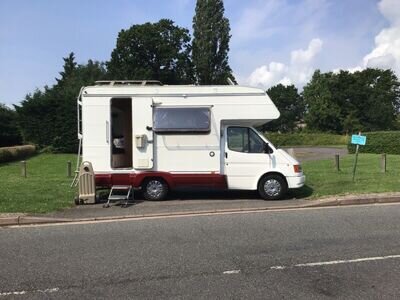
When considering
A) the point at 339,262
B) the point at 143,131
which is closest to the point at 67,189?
the point at 143,131

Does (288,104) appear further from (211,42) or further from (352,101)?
(211,42)

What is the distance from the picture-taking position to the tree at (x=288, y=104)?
112 metres

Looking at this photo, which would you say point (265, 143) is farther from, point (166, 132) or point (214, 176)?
point (166, 132)

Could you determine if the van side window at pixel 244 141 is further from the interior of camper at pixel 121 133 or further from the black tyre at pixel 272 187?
the interior of camper at pixel 121 133

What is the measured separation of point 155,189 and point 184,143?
1405 millimetres

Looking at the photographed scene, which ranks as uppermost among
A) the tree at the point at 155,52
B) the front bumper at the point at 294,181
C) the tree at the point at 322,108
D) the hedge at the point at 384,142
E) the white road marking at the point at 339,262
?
the tree at the point at 155,52

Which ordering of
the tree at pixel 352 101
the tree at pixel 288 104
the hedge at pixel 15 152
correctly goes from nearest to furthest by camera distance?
1. the hedge at pixel 15 152
2. the tree at pixel 352 101
3. the tree at pixel 288 104

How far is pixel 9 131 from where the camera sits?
44688 mm

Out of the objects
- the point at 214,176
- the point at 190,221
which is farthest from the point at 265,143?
the point at 190,221

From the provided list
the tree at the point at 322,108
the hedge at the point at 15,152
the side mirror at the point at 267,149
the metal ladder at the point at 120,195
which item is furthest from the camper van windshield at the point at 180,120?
the tree at the point at 322,108

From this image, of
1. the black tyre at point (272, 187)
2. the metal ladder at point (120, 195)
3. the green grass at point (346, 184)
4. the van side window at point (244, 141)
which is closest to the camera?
the metal ladder at point (120, 195)

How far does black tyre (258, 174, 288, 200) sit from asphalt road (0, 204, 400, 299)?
281 cm

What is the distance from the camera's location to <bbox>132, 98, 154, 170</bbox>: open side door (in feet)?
44.0

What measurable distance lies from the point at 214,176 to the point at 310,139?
5447cm
